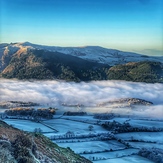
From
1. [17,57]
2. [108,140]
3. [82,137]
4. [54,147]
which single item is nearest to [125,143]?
[108,140]

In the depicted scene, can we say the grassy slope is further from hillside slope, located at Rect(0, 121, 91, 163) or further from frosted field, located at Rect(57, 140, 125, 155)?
hillside slope, located at Rect(0, 121, 91, 163)

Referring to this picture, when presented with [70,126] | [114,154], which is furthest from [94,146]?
[70,126]

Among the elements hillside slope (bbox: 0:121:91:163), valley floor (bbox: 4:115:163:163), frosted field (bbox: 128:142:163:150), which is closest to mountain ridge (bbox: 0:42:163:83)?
valley floor (bbox: 4:115:163:163)

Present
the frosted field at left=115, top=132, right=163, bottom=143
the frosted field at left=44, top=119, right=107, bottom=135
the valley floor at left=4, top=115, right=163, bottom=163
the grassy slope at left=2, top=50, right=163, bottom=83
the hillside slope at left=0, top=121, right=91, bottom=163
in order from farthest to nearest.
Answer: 1. the grassy slope at left=2, top=50, right=163, bottom=83
2. the frosted field at left=44, top=119, right=107, bottom=135
3. the frosted field at left=115, top=132, right=163, bottom=143
4. the valley floor at left=4, top=115, right=163, bottom=163
5. the hillside slope at left=0, top=121, right=91, bottom=163

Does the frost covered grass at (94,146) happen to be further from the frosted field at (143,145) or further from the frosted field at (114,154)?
the frosted field at (143,145)

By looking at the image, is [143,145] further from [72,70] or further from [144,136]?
[72,70]

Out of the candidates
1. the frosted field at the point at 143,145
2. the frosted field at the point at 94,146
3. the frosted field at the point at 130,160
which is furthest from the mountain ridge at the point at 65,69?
the frosted field at the point at 130,160
